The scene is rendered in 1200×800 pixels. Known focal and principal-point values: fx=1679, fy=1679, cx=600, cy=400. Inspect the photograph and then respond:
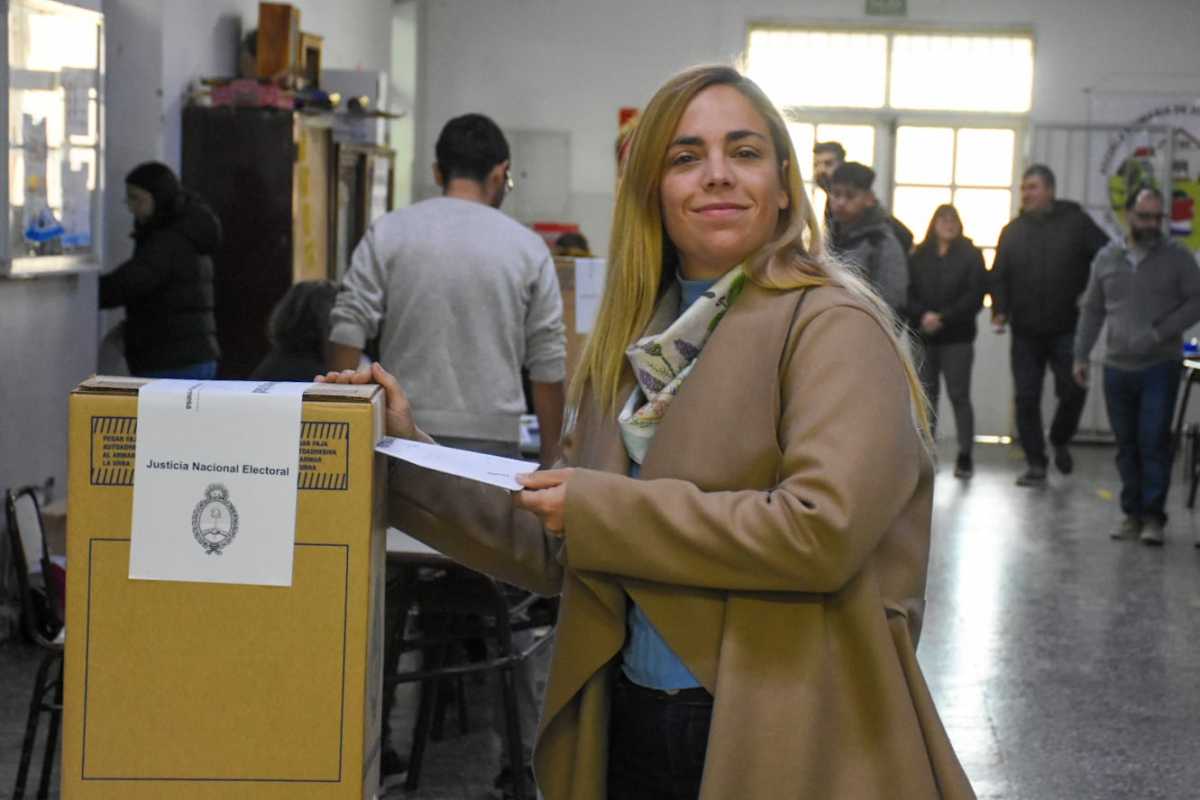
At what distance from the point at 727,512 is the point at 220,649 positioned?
49 centimetres

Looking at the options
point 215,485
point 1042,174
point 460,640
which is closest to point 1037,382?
point 1042,174

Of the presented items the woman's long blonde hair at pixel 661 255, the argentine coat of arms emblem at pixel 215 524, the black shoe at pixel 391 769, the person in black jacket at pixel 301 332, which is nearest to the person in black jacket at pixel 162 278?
the person in black jacket at pixel 301 332

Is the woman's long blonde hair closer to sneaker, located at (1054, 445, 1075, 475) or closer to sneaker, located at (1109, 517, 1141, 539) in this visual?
sneaker, located at (1109, 517, 1141, 539)

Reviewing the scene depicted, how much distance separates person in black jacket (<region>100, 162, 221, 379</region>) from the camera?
5.96 m

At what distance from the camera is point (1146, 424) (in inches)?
308

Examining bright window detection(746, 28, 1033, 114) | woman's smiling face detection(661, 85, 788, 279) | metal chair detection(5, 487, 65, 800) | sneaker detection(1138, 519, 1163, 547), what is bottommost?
sneaker detection(1138, 519, 1163, 547)

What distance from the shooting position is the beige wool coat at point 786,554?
Answer: 1595 mm

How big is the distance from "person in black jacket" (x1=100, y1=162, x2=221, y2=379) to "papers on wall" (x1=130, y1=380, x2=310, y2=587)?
4.54 metres

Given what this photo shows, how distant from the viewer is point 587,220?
12.1 metres

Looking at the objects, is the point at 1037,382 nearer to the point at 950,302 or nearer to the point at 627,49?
the point at 950,302

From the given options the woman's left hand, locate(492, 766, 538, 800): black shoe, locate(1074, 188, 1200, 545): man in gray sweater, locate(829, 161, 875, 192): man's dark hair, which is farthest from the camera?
locate(1074, 188, 1200, 545): man in gray sweater

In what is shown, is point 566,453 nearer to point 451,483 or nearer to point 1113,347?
point 451,483

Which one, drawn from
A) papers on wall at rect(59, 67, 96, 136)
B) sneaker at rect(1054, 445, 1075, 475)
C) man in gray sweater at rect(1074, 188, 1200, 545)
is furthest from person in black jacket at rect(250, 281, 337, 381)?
sneaker at rect(1054, 445, 1075, 475)

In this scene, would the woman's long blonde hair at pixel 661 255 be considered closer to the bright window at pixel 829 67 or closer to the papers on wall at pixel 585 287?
the papers on wall at pixel 585 287
